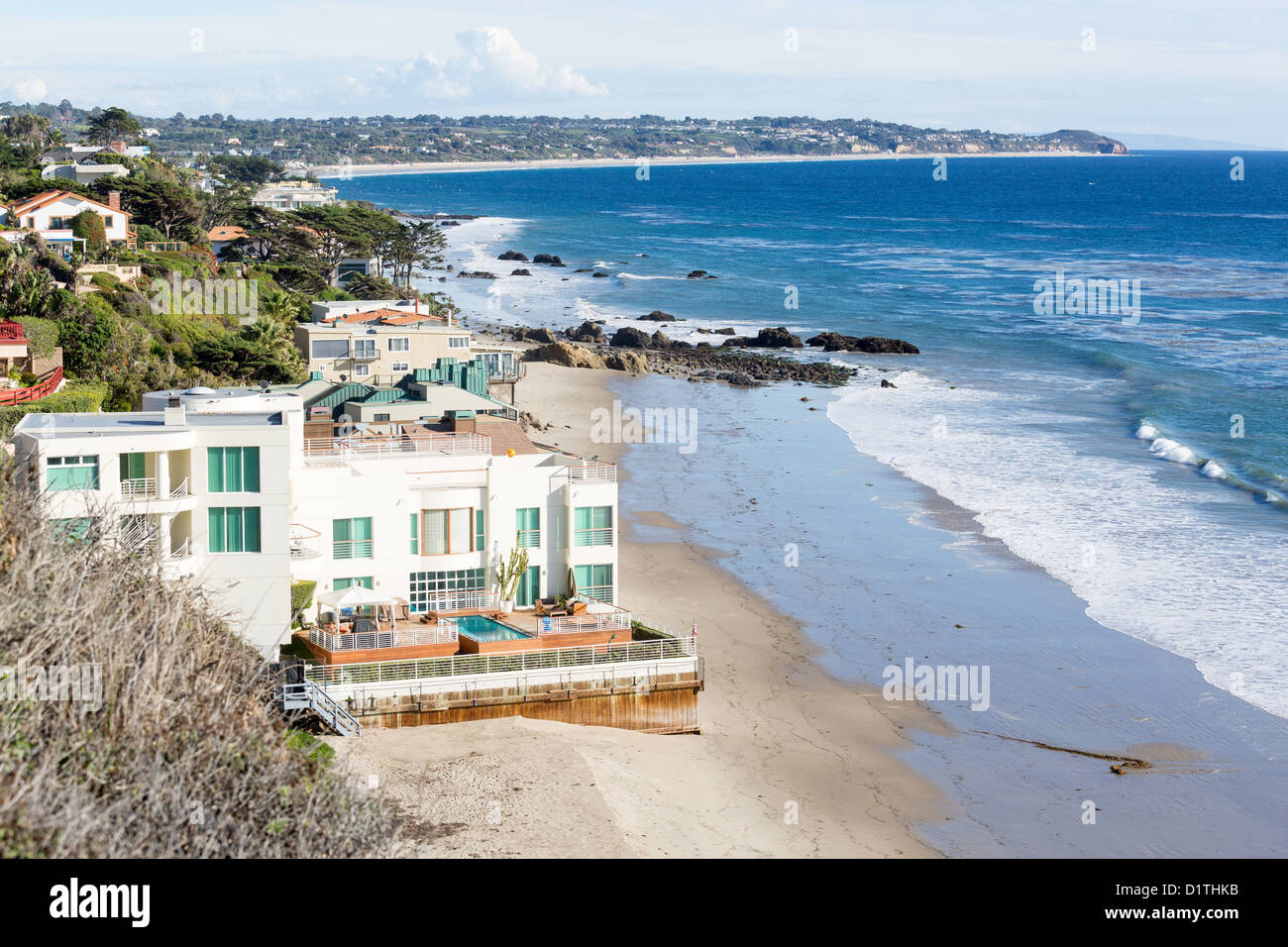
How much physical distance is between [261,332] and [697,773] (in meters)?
31.7

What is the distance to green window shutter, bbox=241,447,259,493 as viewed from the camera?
25.0 m

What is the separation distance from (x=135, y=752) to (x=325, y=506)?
1441cm

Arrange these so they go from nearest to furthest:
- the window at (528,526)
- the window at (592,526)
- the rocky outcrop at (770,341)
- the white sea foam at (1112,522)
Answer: the window at (528,526) → the window at (592,526) → the white sea foam at (1112,522) → the rocky outcrop at (770,341)

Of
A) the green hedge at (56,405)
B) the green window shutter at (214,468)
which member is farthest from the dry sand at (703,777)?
the green hedge at (56,405)

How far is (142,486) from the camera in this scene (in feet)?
79.6

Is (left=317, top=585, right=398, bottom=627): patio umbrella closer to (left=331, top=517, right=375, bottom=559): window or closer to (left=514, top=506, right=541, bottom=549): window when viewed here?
(left=331, top=517, right=375, bottom=559): window

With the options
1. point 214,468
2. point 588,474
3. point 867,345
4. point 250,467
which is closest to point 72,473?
point 214,468

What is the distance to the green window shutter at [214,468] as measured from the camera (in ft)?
81.7

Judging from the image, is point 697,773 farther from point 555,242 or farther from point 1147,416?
point 555,242

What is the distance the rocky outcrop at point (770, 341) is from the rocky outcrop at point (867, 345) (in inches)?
49.1

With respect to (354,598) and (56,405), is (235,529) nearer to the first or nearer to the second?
(354,598)

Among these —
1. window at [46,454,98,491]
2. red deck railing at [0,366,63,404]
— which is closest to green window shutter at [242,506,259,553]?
window at [46,454,98,491]

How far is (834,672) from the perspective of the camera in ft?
96.5

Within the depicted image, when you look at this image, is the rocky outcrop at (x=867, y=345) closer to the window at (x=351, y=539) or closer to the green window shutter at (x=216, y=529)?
the window at (x=351, y=539)
